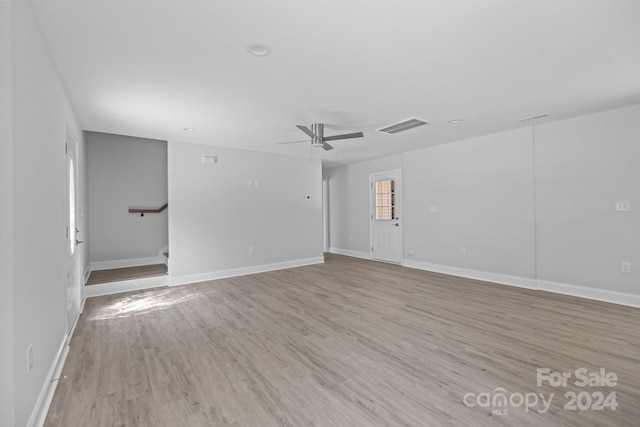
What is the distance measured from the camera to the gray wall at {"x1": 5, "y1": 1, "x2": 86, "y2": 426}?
1438 mm

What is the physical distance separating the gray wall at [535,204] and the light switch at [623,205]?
0.05m

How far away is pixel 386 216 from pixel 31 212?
624cm

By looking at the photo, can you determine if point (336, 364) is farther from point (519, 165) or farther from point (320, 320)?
point (519, 165)

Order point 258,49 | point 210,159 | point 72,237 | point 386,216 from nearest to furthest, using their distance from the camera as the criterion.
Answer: point 258,49
point 72,237
point 210,159
point 386,216

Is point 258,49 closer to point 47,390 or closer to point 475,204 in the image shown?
point 47,390

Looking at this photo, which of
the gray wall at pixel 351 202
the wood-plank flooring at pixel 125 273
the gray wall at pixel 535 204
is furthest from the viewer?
the gray wall at pixel 351 202

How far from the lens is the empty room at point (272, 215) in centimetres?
181

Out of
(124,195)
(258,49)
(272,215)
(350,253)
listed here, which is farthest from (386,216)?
(124,195)

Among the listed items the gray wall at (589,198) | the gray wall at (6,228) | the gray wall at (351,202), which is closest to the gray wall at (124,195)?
the gray wall at (351,202)

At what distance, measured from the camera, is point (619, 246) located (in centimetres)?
380

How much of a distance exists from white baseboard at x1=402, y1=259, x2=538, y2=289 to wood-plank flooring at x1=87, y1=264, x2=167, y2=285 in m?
5.07

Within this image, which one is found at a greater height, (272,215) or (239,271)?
(272,215)

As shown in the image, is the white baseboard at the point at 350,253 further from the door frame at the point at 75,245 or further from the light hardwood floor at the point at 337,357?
the door frame at the point at 75,245

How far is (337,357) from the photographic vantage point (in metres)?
2.50
